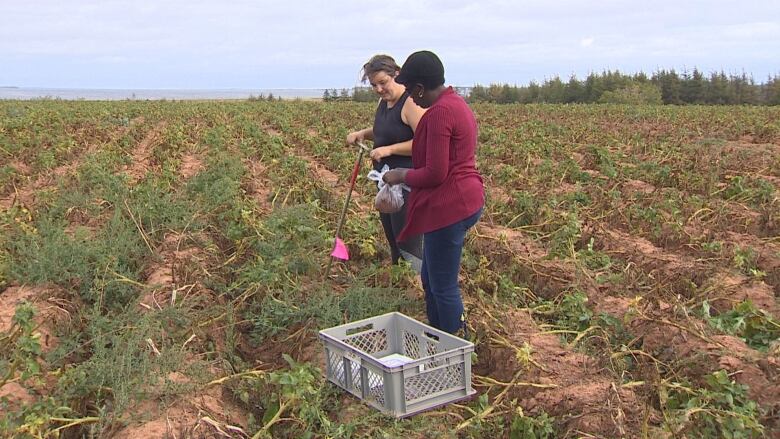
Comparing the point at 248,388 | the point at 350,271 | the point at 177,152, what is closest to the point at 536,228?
the point at 350,271

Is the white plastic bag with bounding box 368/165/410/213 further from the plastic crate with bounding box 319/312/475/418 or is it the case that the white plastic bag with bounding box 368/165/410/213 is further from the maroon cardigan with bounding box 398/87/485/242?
the plastic crate with bounding box 319/312/475/418

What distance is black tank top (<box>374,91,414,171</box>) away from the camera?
12.2ft

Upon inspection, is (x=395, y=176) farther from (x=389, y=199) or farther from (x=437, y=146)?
(x=437, y=146)

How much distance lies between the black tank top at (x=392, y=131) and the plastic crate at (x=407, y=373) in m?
0.97

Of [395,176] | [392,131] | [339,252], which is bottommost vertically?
[339,252]

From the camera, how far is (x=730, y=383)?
290 centimetres

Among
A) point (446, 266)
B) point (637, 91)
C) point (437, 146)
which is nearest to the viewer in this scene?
point (437, 146)

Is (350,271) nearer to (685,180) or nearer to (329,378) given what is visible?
(329,378)

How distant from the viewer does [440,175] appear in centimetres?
299

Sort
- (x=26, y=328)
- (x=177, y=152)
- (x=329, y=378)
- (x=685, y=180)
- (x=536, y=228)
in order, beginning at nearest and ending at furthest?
(x=26, y=328)
(x=329, y=378)
(x=536, y=228)
(x=685, y=180)
(x=177, y=152)

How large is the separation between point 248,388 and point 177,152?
8241 mm

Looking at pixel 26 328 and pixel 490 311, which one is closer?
pixel 26 328

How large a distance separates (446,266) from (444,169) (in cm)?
52

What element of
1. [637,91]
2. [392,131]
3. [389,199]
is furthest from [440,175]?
[637,91]
